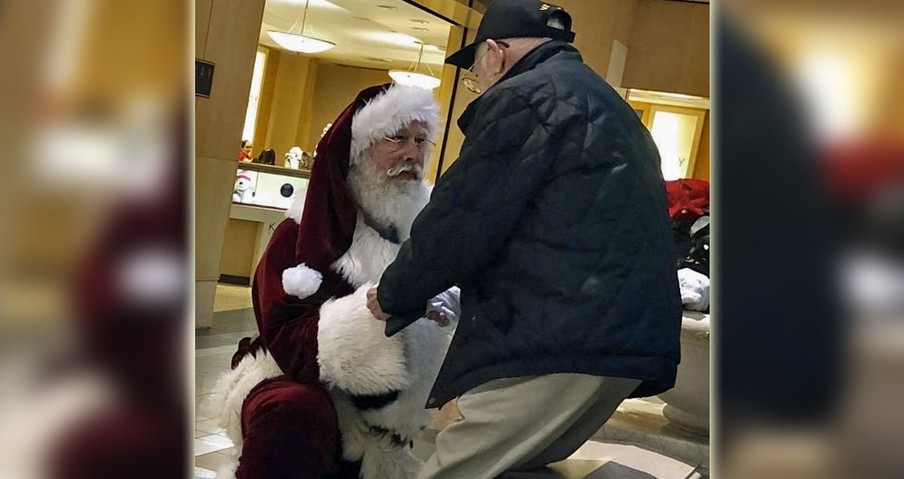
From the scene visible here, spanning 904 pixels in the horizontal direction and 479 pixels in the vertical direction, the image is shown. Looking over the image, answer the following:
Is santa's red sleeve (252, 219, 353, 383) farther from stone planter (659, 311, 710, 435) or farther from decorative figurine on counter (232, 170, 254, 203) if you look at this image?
stone planter (659, 311, 710, 435)

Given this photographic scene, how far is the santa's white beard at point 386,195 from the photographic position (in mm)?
1171

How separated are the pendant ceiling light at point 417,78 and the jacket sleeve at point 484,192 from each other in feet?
0.72

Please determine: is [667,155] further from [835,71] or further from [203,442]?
[203,442]

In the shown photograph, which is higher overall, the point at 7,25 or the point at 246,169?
the point at 7,25

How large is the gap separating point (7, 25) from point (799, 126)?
61cm

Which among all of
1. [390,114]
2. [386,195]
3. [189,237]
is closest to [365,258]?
[386,195]

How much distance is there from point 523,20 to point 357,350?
49 cm

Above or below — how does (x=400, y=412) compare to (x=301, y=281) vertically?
below

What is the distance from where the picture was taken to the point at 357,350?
1.17m

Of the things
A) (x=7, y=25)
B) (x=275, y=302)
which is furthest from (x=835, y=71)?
(x=275, y=302)

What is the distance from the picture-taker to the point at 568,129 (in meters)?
0.94

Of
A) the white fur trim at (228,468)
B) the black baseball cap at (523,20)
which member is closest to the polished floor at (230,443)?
the white fur trim at (228,468)

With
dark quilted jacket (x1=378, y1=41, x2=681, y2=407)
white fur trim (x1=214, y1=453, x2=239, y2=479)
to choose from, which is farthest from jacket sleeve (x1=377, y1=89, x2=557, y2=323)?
white fur trim (x1=214, y1=453, x2=239, y2=479)

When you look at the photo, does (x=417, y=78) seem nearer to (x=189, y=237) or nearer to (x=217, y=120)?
(x=217, y=120)
